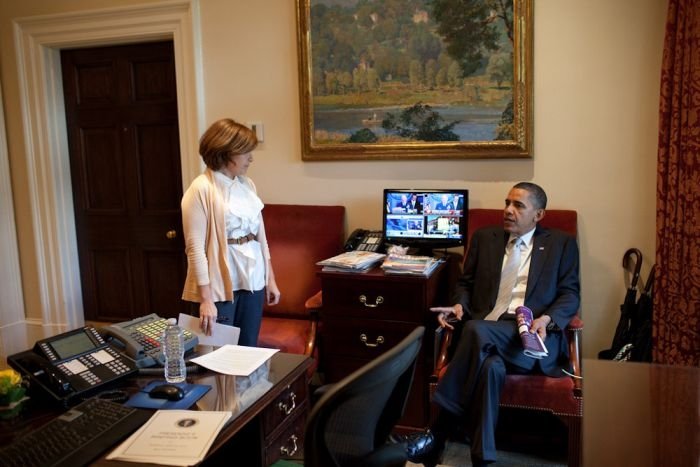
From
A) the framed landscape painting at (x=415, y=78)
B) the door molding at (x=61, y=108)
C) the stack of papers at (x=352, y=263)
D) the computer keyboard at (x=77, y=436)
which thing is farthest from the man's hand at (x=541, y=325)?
the door molding at (x=61, y=108)

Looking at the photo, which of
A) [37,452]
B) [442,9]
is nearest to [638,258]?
[442,9]

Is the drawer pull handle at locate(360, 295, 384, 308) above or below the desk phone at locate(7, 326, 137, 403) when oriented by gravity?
below

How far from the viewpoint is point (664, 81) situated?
2.79m

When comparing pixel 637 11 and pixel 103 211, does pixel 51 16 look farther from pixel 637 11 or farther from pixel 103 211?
pixel 637 11

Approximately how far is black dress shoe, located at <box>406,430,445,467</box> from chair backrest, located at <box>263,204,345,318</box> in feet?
3.52

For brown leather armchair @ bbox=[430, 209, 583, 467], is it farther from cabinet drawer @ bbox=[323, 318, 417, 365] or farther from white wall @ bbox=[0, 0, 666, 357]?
white wall @ bbox=[0, 0, 666, 357]

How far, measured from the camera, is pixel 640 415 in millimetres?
1521

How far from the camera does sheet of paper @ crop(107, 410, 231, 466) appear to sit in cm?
133

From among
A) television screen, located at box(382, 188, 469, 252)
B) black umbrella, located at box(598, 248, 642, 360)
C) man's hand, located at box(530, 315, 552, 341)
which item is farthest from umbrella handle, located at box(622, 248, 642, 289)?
television screen, located at box(382, 188, 469, 252)

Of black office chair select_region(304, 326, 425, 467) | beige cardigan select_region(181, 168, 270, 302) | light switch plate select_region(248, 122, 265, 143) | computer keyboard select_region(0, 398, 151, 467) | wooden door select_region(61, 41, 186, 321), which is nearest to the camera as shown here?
black office chair select_region(304, 326, 425, 467)

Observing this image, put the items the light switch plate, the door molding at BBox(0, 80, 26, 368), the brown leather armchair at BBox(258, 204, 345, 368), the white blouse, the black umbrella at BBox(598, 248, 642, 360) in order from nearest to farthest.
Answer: the white blouse
the black umbrella at BBox(598, 248, 642, 360)
the brown leather armchair at BBox(258, 204, 345, 368)
the light switch plate
the door molding at BBox(0, 80, 26, 368)

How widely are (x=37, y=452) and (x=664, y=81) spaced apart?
A: 280cm

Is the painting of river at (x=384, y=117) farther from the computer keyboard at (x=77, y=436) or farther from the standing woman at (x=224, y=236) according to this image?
the computer keyboard at (x=77, y=436)

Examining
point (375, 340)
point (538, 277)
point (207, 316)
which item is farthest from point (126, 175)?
point (538, 277)
